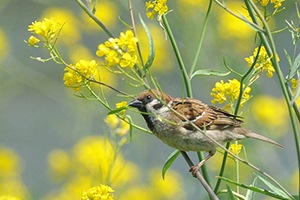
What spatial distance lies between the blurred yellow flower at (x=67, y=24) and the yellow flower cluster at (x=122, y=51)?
3.82 metres

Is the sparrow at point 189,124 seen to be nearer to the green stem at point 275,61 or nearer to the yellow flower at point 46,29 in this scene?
the yellow flower at point 46,29

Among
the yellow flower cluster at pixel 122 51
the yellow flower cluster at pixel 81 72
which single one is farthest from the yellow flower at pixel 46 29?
the yellow flower cluster at pixel 122 51

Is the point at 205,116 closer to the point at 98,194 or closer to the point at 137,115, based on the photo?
the point at 98,194

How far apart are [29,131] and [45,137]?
0.96 feet

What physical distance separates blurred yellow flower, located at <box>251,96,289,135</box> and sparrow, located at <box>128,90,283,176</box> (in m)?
1.77

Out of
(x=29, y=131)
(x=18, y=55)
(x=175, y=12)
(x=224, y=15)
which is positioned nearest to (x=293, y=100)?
(x=175, y=12)

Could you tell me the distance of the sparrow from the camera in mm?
2518

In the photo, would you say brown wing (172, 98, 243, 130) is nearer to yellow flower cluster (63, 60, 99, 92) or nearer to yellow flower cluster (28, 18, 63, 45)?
yellow flower cluster (63, 60, 99, 92)

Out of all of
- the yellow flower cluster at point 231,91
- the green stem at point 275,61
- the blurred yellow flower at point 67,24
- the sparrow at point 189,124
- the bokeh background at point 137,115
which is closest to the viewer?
the green stem at point 275,61

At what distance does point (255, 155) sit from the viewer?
405 centimetres

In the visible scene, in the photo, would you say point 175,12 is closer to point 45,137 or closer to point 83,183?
point 83,183

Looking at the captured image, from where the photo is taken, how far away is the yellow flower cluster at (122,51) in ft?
5.57

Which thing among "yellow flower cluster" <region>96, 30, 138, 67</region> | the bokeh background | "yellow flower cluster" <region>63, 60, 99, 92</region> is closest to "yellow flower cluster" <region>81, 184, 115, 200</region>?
"yellow flower cluster" <region>63, 60, 99, 92</region>

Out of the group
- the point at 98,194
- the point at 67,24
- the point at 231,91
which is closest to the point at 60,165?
the point at 67,24
